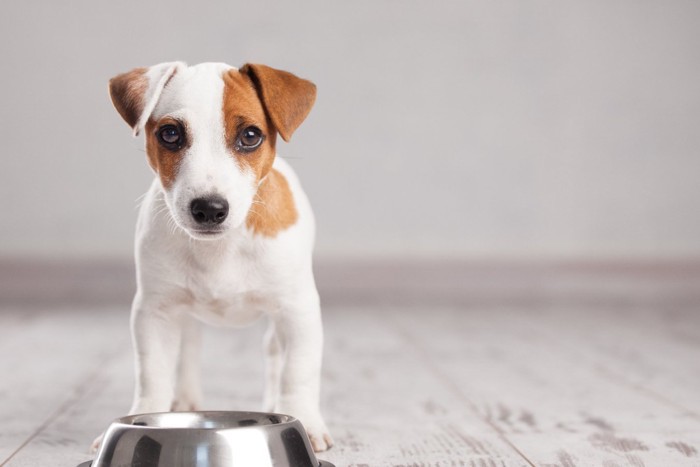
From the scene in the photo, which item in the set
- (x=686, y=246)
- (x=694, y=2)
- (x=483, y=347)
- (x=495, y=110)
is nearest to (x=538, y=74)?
(x=495, y=110)

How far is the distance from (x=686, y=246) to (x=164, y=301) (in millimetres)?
3679

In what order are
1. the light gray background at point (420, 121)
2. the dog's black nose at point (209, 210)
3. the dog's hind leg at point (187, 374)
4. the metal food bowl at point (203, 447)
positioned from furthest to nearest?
the light gray background at point (420, 121), the dog's hind leg at point (187, 374), the dog's black nose at point (209, 210), the metal food bowl at point (203, 447)

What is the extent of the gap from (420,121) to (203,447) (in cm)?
349

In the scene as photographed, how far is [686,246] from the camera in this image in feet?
15.3

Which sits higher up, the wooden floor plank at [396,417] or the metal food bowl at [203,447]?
the metal food bowl at [203,447]

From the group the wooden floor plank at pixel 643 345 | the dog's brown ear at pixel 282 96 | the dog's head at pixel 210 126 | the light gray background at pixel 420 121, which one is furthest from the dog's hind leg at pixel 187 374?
the light gray background at pixel 420 121

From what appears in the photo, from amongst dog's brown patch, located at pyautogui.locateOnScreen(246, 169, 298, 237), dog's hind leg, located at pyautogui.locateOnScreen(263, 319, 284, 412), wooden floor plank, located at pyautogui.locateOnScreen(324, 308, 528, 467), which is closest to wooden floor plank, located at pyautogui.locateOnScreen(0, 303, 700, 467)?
wooden floor plank, located at pyautogui.locateOnScreen(324, 308, 528, 467)

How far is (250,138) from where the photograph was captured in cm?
152

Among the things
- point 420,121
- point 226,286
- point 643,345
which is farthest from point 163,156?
point 420,121

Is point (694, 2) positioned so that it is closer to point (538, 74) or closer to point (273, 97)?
point (538, 74)

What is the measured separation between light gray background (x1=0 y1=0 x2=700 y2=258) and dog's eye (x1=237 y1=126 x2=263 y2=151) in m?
→ 2.89

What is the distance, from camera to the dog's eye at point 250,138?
4.93 ft

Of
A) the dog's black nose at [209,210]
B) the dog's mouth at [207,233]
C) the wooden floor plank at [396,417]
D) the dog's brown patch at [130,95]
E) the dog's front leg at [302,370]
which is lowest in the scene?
the wooden floor plank at [396,417]

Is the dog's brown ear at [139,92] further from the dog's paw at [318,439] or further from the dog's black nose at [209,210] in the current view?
the dog's paw at [318,439]
